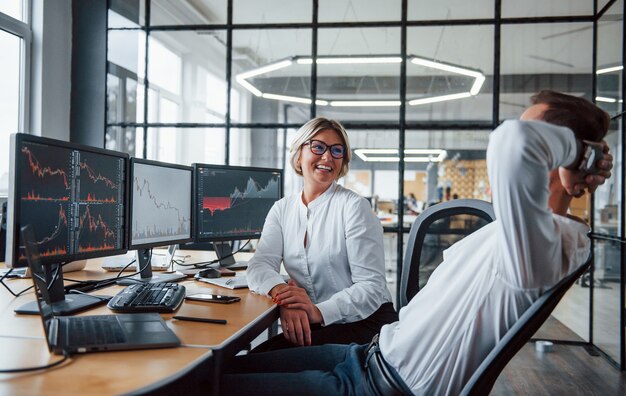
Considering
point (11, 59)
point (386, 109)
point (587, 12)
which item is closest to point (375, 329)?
point (386, 109)

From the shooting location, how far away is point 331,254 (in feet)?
6.49

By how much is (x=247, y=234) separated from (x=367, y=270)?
90 centimetres

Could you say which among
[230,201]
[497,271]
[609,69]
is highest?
[609,69]

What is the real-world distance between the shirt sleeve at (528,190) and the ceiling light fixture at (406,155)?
313 centimetres

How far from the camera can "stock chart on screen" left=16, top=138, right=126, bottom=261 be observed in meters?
1.38

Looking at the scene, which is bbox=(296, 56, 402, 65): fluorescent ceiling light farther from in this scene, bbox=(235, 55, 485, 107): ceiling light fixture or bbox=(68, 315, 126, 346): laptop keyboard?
bbox=(68, 315, 126, 346): laptop keyboard

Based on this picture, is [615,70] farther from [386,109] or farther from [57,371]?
[57,371]

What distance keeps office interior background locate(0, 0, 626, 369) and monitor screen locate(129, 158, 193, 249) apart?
1825 millimetres

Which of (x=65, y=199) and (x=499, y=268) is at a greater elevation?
(x=65, y=199)

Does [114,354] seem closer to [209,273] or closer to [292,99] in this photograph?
[209,273]

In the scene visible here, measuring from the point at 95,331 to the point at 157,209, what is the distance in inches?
36.6

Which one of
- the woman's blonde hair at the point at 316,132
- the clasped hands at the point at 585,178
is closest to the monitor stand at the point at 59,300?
the woman's blonde hair at the point at 316,132

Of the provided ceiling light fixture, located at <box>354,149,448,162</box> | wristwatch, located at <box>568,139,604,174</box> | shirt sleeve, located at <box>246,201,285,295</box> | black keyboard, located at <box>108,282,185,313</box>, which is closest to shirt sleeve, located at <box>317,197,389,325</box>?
shirt sleeve, located at <box>246,201,285,295</box>

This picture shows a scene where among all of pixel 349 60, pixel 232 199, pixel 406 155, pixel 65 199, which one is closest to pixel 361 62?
pixel 349 60
